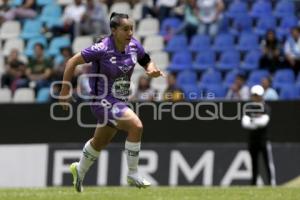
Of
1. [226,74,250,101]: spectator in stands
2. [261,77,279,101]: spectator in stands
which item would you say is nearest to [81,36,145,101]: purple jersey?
[261,77,279,101]: spectator in stands

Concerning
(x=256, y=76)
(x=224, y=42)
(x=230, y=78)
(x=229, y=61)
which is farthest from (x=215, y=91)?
(x=224, y=42)

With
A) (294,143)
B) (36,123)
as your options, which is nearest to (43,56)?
(36,123)

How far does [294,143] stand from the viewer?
62.6 ft

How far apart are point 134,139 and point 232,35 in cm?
1074

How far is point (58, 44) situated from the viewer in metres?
22.9

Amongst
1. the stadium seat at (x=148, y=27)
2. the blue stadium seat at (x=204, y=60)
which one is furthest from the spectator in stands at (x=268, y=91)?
the stadium seat at (x=148, y=27)

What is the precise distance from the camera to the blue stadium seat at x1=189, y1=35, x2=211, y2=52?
72.1 feet

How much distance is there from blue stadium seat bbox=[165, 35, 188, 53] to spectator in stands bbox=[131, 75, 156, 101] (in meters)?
2.30

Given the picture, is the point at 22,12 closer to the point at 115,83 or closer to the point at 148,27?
the point at 148,27

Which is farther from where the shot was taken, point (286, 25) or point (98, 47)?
point (286, 25)

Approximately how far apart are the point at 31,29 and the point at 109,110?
12246mm

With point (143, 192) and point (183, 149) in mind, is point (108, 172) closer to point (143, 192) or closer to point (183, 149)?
point (183, 149)

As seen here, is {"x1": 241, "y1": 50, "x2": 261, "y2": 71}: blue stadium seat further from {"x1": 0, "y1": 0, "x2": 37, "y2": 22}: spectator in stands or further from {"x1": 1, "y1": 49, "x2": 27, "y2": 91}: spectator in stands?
{"x1": 0, "y1": 0, "x2": 37, "y2": 22}: spectator in stands

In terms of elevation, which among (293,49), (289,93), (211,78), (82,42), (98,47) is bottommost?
(289,93)
